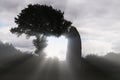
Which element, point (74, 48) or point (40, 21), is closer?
point (74, 48)

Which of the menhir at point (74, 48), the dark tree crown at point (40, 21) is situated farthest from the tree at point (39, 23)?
the menhir at point (74, 48)

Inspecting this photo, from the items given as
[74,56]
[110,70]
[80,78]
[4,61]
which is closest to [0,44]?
[4,61]

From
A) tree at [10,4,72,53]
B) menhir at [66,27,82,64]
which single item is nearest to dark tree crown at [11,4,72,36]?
tree at [10,4,72,53]

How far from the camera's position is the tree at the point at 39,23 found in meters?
45.6

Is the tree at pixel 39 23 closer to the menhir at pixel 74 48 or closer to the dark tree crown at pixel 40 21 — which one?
the dark tree crown at pixel 40 21

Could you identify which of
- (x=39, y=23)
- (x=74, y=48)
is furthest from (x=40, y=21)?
(x=74, y=48)

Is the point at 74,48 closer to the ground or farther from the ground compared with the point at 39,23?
closer to the ground

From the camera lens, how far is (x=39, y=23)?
45.7 meters

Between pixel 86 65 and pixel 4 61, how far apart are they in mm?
12179

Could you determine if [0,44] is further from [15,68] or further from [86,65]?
[86,65]

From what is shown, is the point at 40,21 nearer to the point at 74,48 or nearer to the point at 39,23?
the point at 39,23

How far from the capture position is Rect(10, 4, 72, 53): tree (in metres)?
45.6

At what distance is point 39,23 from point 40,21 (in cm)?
46

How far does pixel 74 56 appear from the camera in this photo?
38094 millimetres
